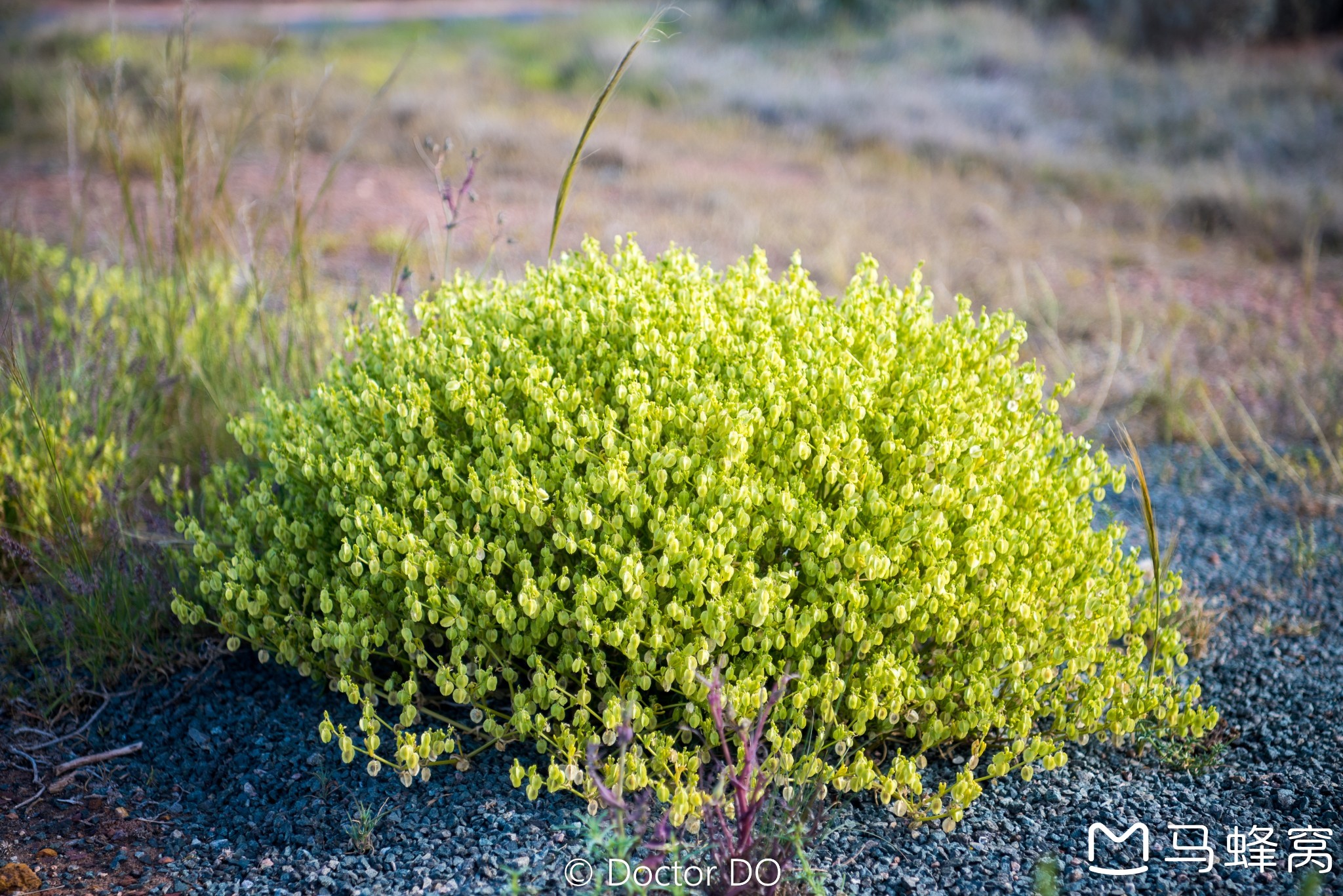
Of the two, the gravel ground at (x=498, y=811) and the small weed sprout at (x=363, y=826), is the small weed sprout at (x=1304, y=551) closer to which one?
the gravel ground at (x=498, y=811)

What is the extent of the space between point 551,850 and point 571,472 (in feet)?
2.49

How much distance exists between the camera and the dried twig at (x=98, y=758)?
7.69ft

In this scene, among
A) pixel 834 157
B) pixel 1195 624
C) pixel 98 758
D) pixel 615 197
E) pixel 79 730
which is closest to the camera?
pixel 98 758

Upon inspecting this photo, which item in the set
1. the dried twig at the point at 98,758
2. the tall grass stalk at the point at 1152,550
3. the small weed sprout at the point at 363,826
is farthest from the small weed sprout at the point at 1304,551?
the dried twig at the point at 98,758

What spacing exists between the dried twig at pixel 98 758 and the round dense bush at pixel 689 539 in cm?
38

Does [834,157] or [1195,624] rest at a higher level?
[834,157]

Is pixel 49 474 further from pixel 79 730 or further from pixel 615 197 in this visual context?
pixel 615 197

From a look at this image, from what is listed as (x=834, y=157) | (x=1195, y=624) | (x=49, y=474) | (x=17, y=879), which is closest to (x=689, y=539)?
(x=17, y=879)

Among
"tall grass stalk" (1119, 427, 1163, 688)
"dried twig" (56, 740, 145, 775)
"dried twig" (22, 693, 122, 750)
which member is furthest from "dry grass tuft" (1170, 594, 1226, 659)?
"dried twig" (22, 693, 122, 750)

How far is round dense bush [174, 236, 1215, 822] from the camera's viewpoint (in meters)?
2.11

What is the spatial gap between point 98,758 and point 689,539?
1468 mm

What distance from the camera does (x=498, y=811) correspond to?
7.22 feet

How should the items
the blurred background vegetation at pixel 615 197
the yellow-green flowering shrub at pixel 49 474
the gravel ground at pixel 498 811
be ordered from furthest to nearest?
the blurred background vegetation at pixel 615 197
the yellow-green flowering shrub at pixel 49 474
the gravel ground at pixel 498 811

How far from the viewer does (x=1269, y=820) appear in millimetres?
2293
